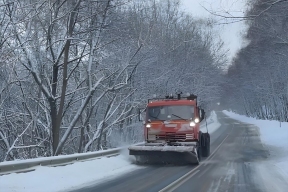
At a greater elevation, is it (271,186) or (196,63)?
(196,63)

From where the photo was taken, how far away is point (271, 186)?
12.3 m

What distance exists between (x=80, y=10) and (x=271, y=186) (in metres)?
11.4

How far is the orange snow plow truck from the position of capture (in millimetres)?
17953

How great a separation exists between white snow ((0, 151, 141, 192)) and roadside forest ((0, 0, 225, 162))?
3.85 m

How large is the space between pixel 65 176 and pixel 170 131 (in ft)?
20.4

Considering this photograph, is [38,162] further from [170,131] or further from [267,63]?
[267,63]

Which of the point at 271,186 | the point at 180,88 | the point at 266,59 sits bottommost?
the point at 271,186

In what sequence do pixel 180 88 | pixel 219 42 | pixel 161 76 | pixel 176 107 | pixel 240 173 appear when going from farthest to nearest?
pixel 219 42
pixel 180 88
pixel 161 76
pixel 176 107
pixel 240 173

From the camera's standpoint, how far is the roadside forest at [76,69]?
18.6 meters

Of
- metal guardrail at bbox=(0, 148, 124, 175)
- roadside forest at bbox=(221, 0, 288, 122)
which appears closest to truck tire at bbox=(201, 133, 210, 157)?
metal guardrail at bbox=(0, 148, 124, 175)

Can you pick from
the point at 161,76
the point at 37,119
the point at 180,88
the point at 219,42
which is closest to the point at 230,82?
the point at 219,42

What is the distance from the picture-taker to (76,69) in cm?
2477

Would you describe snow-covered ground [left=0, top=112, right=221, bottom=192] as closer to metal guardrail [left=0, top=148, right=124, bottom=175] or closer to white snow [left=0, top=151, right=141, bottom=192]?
white snow [left=0, top=151, right=141, bottom=192]

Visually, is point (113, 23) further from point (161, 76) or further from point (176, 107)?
point (161, 76)
